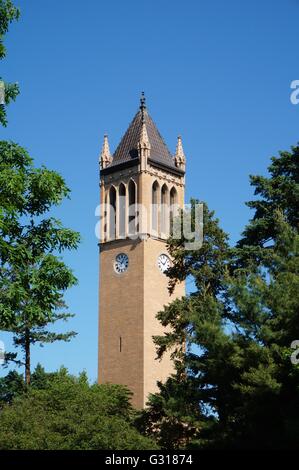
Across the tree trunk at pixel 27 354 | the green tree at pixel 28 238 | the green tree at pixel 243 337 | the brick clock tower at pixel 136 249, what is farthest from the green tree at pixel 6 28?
the brick clock tower at pixel 136 249

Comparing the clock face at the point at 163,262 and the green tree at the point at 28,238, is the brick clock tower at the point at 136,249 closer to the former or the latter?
the clock face at the point at 163,262

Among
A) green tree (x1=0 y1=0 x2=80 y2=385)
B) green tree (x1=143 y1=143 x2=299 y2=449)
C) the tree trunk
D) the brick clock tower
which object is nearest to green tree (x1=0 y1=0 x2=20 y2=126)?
→ green tree (x1=0 y1=0 x2=80 y2=385)

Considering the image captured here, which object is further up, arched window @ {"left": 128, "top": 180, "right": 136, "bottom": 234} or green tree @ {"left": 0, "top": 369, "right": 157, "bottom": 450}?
arched window @ {"left": 128, "top": 180, "right": 136, "bottom": 234}

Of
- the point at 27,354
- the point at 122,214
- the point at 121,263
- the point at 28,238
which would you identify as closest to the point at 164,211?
the point at 122,214

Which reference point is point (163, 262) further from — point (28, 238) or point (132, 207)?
point (28, 238)

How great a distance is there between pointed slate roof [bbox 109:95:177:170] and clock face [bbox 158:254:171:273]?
6.33 m

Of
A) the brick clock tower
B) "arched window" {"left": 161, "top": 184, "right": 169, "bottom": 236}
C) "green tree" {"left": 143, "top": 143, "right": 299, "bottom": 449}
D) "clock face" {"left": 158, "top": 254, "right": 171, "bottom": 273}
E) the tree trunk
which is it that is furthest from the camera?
"arched window" {"left": 161, "top": 184, "right": 169, "bottom": 236}

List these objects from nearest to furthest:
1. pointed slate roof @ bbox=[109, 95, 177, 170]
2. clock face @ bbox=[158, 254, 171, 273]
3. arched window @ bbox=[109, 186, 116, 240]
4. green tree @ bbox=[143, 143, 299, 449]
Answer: green tree @ bbox=[143, 143, 299, 449] < clock face @ bbox=[158, 254, 171, 273] < arched window @ bbox=[109, 186, 116, 240] < pointed slate roof @ bbox=[109, 95, 177, 170]

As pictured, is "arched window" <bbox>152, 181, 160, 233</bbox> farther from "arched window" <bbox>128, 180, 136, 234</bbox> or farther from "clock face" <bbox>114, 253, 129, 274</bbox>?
"clock face" <bbox>114, 253, 129, 274</bbox>

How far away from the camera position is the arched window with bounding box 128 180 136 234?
61.7 m

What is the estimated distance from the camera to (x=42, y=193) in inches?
840

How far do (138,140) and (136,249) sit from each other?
298 inches

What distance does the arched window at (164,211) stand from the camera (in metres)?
62.2
